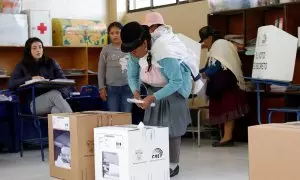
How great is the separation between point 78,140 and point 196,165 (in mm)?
A: 1614

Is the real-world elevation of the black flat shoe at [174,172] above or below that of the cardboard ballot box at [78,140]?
below

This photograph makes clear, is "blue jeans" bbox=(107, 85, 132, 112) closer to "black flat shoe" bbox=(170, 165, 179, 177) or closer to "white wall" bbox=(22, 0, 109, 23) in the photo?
"black flat shoe" bbox=(170, 165, 179, 177)

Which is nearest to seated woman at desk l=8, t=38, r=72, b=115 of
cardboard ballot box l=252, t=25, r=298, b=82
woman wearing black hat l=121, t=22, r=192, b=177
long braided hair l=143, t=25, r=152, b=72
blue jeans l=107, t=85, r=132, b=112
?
blue jeans l=107, t=85, r=132, b=112

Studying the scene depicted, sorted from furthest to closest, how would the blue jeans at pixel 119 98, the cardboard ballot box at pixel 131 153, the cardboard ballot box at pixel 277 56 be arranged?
the blue jeans at pixel 119 98 → the cardboard ballot box at pixel 277 56 → the cardboard ballot box at pixel 131 153

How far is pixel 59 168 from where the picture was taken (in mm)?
3312

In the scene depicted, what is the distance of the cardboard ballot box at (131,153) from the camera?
2.73 m

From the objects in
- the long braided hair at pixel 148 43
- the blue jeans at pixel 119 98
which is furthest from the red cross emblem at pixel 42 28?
the long braided hair at pixel 148 43

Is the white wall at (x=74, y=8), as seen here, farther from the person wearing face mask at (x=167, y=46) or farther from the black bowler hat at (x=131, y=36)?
the black bowler hat at (x=131, y=36)

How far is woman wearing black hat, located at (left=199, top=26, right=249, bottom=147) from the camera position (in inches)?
215

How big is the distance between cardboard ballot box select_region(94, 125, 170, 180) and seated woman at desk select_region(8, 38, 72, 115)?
6.48 ft

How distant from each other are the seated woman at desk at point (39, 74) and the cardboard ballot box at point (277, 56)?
1947mm

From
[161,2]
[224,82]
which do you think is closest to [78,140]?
[224,82]

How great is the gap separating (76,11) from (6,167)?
3.39m

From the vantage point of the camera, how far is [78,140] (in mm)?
3059
